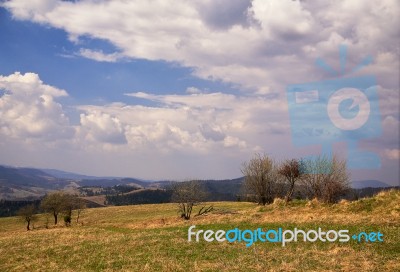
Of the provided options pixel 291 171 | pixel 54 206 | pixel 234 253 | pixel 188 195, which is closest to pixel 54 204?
pixel 54 206

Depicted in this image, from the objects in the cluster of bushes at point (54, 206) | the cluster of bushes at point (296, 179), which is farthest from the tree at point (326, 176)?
the cluster of bushes at point (54, 206)

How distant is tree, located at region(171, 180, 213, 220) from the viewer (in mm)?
63625

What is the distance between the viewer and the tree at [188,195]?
63625 millimetres

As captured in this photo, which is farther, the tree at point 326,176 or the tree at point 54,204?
the tree at point 54,204

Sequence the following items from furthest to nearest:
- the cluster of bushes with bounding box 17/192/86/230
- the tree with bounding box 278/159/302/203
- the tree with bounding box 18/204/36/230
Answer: the tree with bounding box 18/204/36/230 < the cluster of bushes with bounding box 17/192/86/230 < the tree with bounding box 278/159/302/203

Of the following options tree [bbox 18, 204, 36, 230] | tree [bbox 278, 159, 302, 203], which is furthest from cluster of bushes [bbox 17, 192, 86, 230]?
tree [bbox 278, 159, 302, 203]

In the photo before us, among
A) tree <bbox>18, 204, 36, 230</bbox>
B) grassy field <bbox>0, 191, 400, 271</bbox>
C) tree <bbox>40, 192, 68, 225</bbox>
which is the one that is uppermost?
grassy field <bbox>0, 191, 400, 271</bbox>

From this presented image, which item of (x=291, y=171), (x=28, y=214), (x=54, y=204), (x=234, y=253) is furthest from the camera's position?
(x=28, y=214)

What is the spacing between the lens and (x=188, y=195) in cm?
6431

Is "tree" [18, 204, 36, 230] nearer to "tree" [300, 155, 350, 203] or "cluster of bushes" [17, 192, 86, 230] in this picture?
"cluster of bushes" [17, 192, 86, 230]

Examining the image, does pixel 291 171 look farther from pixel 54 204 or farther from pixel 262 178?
pixel 54 204

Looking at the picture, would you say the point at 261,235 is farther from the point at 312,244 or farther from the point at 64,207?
the point at 64,207

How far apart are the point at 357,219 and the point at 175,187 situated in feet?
144

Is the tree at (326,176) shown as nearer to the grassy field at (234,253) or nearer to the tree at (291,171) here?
the tree at (291,171)
